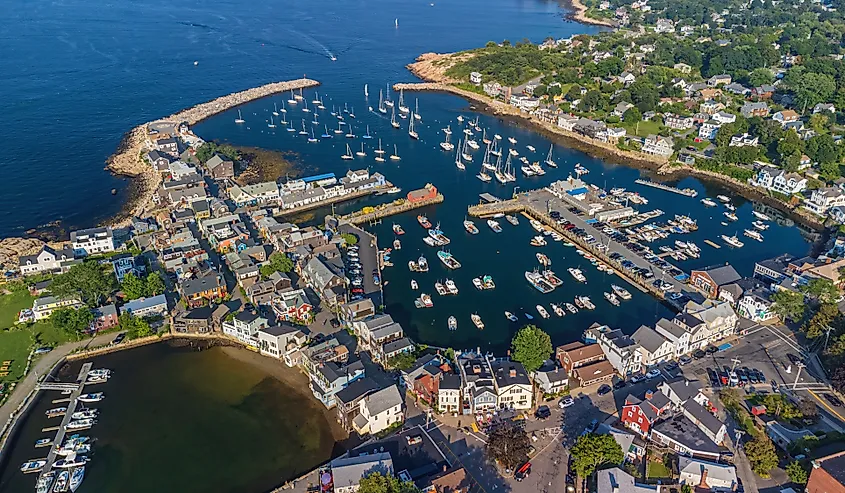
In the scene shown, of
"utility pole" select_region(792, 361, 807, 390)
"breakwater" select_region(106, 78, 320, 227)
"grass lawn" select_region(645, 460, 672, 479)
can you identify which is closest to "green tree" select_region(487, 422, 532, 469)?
"grass lawn" select_region(645, 460, 672, 479)

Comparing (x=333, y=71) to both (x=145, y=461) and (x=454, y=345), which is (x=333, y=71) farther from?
(x=145, y=461)

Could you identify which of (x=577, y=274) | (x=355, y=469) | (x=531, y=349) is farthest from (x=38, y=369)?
(x=577, y=274)

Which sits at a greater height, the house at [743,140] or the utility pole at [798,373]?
the house at [743,140]

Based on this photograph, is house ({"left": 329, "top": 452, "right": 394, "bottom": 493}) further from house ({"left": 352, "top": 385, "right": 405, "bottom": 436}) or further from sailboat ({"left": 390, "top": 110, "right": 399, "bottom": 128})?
sailboat ({"left": 390, "top": 110, "right": 399, "bottom": 128})

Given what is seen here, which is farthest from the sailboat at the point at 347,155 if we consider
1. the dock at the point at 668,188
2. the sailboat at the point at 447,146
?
the dock at the point at 668,188

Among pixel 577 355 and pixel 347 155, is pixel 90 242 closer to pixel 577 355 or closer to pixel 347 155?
pixel 347 155

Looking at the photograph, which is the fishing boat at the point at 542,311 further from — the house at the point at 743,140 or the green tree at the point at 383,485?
the house at the point at 743,140

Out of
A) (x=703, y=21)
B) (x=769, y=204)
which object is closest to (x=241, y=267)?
(x=769, y=204)
